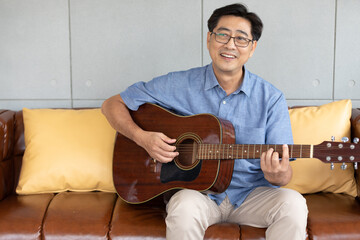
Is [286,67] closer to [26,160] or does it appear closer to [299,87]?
[299,87]

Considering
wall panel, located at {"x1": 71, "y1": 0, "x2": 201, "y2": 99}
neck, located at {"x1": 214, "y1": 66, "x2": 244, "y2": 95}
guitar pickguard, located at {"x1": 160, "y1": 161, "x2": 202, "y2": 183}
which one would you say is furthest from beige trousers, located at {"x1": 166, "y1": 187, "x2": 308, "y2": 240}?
wall panel, located at {"x1": 71, "y1": 0, "x2": 201, "y2": 99}

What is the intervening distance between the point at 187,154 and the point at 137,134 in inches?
12.1

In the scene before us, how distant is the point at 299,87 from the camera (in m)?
2.95

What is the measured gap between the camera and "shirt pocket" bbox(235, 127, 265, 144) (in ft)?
6.91

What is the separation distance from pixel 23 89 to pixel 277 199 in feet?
6.76

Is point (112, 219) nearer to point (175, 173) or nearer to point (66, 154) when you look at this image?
point (175, 173)

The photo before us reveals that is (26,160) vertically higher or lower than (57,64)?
lower

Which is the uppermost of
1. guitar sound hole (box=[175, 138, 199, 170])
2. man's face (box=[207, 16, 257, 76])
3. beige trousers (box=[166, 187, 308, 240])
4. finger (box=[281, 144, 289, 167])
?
man's face (box=[207, 16, 257, 76])

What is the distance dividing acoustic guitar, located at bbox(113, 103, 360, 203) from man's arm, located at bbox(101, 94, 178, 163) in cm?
4

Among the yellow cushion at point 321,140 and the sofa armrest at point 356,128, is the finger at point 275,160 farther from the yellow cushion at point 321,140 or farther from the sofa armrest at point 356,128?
the sofa armrest at point 356,128

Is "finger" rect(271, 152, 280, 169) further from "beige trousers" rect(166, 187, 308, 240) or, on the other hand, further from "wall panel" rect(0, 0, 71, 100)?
"wall panel" rect(0, 0, 71, 100)

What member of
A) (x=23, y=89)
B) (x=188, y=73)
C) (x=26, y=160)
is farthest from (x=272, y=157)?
(x=23, y=89)

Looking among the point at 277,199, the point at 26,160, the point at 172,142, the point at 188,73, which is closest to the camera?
the point at 277,199

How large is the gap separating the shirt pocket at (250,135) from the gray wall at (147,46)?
0.95 m
